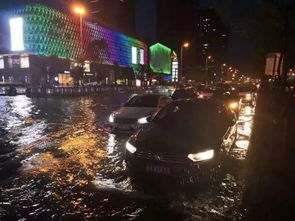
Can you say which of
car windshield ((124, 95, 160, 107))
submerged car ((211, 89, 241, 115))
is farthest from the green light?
car windshield ((124, 95, 160, 107))

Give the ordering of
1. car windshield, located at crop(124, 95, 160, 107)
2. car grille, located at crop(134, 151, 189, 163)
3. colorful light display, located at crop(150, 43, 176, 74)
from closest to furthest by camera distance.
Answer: car grille, located at crop(134, 151, 189, 163)
car windshield, located at crop(124, 95, 160, 107)
colorful light display, located at crop(150, 43, 176, 74)

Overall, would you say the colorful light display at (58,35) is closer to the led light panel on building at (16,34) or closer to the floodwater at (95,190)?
the led light panel on building at (16,34)

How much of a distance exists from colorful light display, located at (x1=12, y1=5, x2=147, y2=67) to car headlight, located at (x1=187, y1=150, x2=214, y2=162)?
5321 cm

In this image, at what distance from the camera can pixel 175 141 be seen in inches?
256

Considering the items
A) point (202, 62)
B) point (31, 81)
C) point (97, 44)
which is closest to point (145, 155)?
point (31, 81)

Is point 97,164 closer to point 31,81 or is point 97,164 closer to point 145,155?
point 145,155

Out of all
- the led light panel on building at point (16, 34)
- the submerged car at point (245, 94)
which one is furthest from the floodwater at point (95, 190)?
the led light panel on building at point (16, 34)

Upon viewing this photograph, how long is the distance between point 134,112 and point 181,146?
6.32 m

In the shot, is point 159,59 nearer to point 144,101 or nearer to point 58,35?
point 58,35

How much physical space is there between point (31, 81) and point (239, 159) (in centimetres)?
5196

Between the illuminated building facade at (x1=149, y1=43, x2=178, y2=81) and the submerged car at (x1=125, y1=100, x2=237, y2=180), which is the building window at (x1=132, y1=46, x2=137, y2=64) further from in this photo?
the submerged car at (x1=125, y1=100, x2=237, y2=180)

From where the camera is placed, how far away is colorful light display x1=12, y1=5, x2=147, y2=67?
54.8m

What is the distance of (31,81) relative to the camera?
182 ft

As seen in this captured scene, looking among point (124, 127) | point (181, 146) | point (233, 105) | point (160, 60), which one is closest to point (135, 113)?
point (124, 127)
